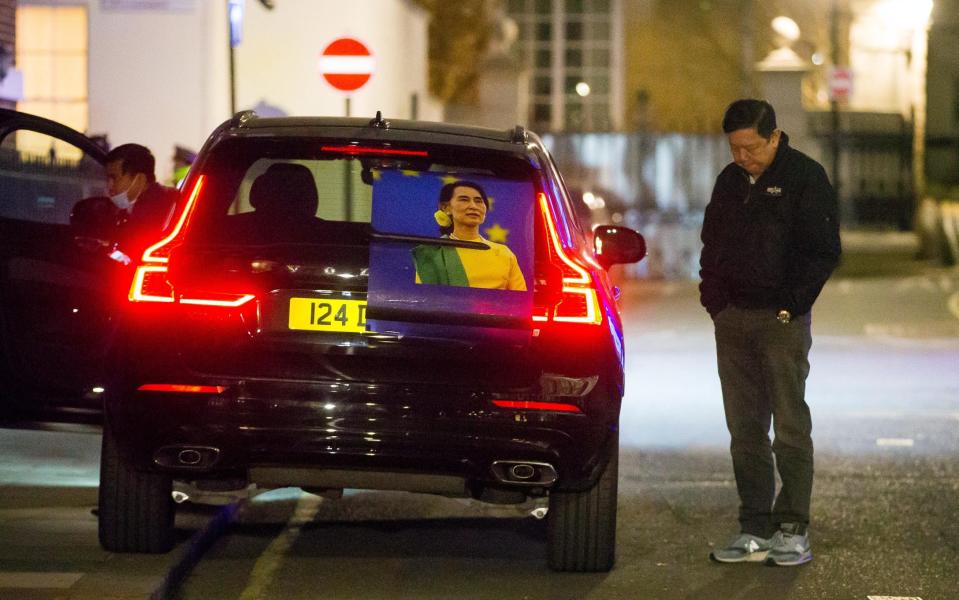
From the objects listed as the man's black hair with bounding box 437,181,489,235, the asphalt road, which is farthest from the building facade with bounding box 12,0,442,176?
the man's black hair with bounding box 437,181,489,235

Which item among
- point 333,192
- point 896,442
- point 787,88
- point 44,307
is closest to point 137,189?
point 44,307

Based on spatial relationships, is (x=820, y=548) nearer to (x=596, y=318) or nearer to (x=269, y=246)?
(x=596, y=318)

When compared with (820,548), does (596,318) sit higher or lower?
higher

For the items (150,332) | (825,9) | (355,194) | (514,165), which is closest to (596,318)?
(514,165)

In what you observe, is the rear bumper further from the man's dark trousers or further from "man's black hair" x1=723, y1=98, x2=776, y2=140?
"man's black hair" x1=723, y1=98, x2=776, y2=140

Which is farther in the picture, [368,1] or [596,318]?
[368,1]

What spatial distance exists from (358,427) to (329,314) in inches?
15.0

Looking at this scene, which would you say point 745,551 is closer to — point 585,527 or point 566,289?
point 585,527

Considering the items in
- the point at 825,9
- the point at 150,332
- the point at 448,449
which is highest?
the point at 825,9

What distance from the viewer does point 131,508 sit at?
657 cm

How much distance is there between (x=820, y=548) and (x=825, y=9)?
33126 mm

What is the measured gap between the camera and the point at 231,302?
5.95m

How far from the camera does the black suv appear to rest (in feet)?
19.5

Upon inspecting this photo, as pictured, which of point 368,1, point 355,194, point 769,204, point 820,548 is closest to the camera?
point 769,204
